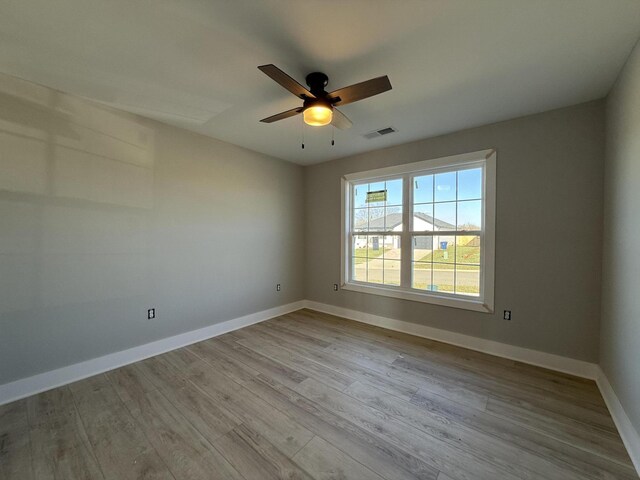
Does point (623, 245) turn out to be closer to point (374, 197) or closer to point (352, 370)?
point (352, 370)

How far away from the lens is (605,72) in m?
1.94

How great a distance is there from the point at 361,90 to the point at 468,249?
238 centimetres

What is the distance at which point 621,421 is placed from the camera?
172 cm

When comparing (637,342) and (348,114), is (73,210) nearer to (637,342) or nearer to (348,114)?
(348,114)

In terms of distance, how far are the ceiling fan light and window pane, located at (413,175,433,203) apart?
78.0 inches

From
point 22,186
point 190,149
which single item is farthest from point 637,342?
point 22,186

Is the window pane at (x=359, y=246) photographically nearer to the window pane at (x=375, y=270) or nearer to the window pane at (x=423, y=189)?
the window pane at (x=375, y=270)

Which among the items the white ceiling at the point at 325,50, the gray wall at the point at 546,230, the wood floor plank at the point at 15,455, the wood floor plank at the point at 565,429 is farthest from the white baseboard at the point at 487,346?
the wood floor plank at the point at 15,455

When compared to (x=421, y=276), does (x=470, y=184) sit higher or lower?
higher

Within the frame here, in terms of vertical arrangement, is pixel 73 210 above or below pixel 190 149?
below

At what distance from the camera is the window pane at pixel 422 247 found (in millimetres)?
3408

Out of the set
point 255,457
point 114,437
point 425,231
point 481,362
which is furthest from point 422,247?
point 114,437

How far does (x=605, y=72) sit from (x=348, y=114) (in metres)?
2.05

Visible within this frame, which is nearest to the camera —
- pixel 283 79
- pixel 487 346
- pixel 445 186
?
pixel 283 79
